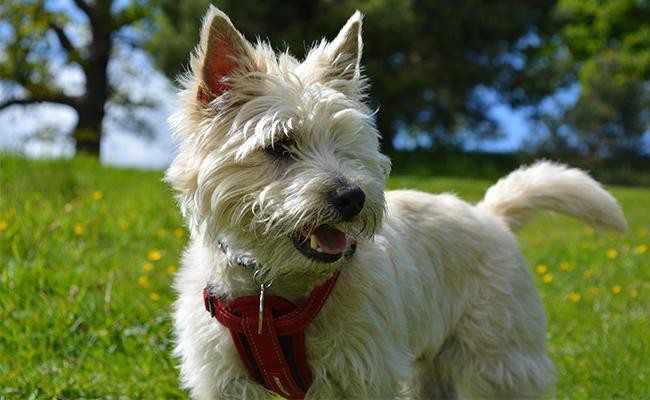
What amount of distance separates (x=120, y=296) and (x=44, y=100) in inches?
944

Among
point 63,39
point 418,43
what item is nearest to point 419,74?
point 418,43

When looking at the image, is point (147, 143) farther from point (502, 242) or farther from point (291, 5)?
point (502, 242)

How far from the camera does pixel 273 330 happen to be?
3078mm

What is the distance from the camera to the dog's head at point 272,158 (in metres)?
2.91

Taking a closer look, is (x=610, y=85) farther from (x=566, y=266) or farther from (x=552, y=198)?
(x=552, y=198)

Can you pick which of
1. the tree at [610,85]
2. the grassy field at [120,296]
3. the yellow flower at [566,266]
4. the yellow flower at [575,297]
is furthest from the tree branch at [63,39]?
the yellow flower at [575,297]

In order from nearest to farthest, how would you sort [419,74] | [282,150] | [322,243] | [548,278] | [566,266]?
[322,243]
[282,150]
[548,278]
[566,266]
[419,74]

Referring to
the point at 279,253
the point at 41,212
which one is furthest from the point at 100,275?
the point at 279,253

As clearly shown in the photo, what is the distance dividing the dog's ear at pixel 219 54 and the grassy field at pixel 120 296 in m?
1.95

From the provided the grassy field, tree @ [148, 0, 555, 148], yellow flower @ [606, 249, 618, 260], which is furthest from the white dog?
tree @ [148, 0, 555, 148]

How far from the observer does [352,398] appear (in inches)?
125

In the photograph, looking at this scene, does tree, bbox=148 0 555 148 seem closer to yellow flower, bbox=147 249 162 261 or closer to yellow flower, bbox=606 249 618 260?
yellow flower, bbox=606 249 618 260

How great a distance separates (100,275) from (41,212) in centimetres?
141

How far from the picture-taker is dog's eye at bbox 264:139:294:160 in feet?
9.98
